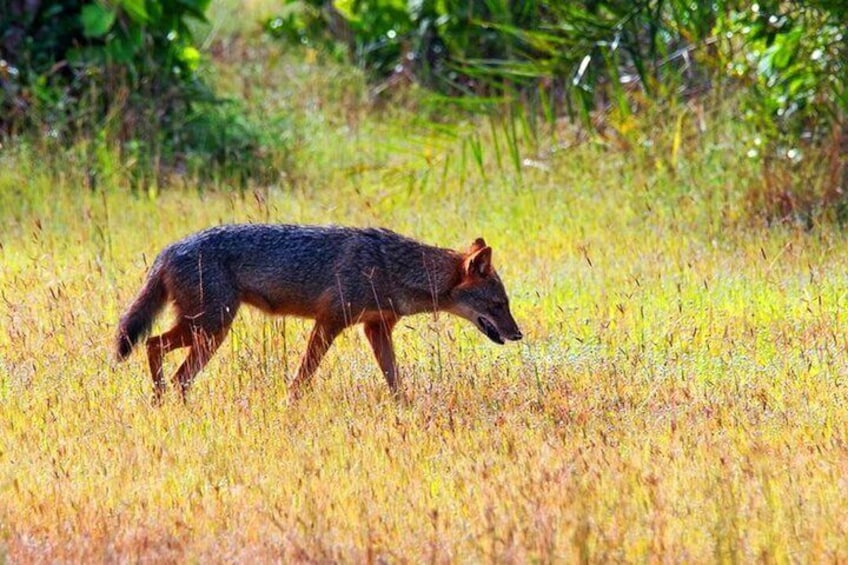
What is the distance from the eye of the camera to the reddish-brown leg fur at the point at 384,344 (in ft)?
27.1

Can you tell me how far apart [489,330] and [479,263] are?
335 mm

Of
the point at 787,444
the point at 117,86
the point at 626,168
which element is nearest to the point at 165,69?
the point at 117,86

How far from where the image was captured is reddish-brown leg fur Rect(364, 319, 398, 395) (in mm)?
8250

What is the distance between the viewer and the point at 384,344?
839 cm

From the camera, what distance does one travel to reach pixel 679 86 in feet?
44.8

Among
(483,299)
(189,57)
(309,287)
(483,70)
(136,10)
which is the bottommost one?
(483,299)

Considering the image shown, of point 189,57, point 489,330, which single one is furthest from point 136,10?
point 489,330

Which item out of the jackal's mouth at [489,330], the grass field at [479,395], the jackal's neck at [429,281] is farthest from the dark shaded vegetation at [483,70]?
the jackal's mouth at [489,330]

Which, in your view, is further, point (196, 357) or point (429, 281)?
point (429, 281)

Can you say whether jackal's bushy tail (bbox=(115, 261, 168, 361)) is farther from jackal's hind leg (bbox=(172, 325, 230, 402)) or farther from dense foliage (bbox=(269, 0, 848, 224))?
dense foliage (bbox=(269, 0, 848, 224))

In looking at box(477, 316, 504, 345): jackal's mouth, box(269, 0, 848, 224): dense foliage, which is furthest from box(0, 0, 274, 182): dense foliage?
box(477, 316, 504, 345): jackal's mouth

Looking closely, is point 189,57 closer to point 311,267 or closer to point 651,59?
point 651,59

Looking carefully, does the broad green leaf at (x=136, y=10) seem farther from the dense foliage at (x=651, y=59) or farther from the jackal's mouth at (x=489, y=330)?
the jackal's mouth at (x=489, y=330)

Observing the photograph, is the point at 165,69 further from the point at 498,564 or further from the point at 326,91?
the point at 498,564
